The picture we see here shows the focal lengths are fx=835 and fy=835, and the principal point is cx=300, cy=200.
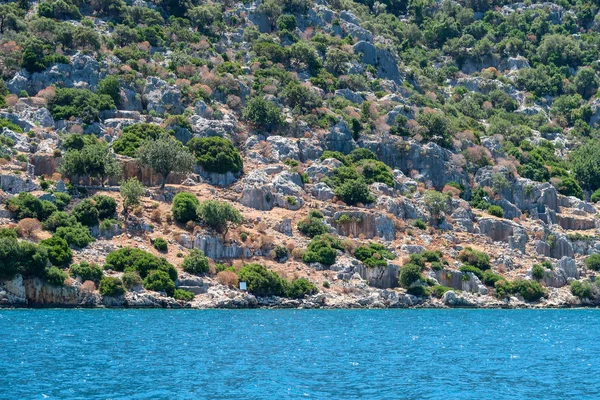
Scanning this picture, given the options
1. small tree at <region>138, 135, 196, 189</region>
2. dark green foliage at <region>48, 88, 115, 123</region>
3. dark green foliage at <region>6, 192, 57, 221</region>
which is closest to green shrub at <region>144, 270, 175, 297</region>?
dark green foliage at <region>6, 192, 57, 221</region>

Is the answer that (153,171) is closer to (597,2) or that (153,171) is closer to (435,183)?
(435,183)

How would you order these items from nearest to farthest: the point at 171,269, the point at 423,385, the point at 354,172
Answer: the point at 423,385, the point at 171,269, the point at 354,172

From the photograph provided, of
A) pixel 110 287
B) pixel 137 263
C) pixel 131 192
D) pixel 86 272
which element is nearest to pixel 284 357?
pixel 110 287

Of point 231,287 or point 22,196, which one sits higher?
point 22,196

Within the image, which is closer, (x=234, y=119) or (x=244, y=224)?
(x=244, y=224)

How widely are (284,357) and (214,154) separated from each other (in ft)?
209

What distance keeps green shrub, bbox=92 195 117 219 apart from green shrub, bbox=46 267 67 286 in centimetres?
1556

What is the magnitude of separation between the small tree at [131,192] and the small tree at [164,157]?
18.6ft

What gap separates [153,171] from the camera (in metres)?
109

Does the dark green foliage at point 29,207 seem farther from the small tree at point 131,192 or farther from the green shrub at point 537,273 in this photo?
the green shrub at point 537,273

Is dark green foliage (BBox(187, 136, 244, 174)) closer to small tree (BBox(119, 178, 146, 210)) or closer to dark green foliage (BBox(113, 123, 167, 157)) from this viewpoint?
dark green foliage (BBox(113, 123, 167, 157))

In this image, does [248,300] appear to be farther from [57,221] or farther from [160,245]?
[57,221]

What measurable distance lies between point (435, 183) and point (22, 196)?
62.3 meters

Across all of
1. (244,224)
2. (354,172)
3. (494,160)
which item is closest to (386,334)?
(244,224)
